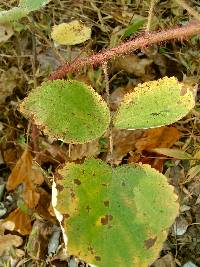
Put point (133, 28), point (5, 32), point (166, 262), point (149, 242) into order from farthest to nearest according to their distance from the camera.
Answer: point (5, 32) < point (133, 28) < point (166, 262) < point (149, 242)

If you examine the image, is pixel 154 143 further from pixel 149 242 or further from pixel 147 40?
pixel 149 242

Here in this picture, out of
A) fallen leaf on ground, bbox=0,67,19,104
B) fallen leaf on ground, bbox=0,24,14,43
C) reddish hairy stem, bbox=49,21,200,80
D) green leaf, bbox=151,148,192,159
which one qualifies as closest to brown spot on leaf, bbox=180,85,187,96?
reddish hairy stem, bbox=49,21,200,80

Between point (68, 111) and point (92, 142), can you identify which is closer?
point (68, 111)

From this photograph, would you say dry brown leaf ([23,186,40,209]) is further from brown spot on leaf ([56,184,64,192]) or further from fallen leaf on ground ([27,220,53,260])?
brown spot on leaf ([56,184,64,192])

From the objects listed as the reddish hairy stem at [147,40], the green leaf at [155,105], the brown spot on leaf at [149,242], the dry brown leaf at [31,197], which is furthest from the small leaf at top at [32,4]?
the dry brown leaf at [31,197]

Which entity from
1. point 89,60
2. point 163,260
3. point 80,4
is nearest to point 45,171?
point 163,260

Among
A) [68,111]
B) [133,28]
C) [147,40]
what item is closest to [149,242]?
[68,111]

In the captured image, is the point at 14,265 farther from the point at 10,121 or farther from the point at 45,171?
the point at 10,121
